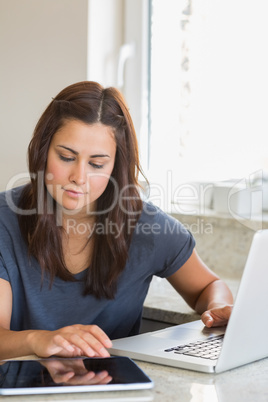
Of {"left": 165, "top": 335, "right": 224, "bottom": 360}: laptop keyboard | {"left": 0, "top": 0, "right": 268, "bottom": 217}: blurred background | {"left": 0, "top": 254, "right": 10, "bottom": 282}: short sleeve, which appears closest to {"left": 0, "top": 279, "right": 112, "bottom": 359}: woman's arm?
{"left": 165, "top": 335, "right": 224, "bottom": 360}: laptop keyboard

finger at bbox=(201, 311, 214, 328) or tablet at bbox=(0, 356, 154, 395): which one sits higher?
tablet at bbox=(0, 356, 154, 395)

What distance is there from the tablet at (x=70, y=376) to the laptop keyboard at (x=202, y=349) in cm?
13

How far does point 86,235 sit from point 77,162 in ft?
0.85

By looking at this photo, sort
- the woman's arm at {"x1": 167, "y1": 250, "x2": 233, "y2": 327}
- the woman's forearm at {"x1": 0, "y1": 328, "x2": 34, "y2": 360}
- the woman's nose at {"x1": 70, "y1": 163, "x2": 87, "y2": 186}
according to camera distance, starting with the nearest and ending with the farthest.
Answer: the woman's forearm at {"x1": 0, "y1": 328, "x2": 34, "y2": 360}, the woman's nose at {"x1": 70, "y1": 163, "x2": 87, "y2": 186}, the woman's arm at {"x1": 167, "y1": 250, "x2": 233, "y2": 327}

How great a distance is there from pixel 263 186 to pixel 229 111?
314 millimetres

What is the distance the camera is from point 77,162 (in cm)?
152

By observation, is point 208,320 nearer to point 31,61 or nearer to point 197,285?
point 197,285

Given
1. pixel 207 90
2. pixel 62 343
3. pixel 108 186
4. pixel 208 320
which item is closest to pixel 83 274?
pixel 108 186

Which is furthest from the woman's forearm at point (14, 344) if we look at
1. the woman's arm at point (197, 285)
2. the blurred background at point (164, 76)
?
the blurred background at point (164, 76)

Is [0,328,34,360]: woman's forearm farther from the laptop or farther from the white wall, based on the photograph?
the white wall

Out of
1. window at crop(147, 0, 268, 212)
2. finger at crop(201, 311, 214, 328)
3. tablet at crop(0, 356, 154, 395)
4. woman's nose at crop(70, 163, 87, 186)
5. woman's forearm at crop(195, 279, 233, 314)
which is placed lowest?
woman's forearm at crop(195, 279, 233, 314)

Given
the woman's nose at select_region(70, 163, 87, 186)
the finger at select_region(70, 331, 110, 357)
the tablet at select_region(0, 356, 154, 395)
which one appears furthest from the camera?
the woman's nose at select_region(70, 163, 87, 186)

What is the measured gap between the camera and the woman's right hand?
112 centimetres

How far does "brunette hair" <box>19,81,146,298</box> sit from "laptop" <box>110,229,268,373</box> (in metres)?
0.36
